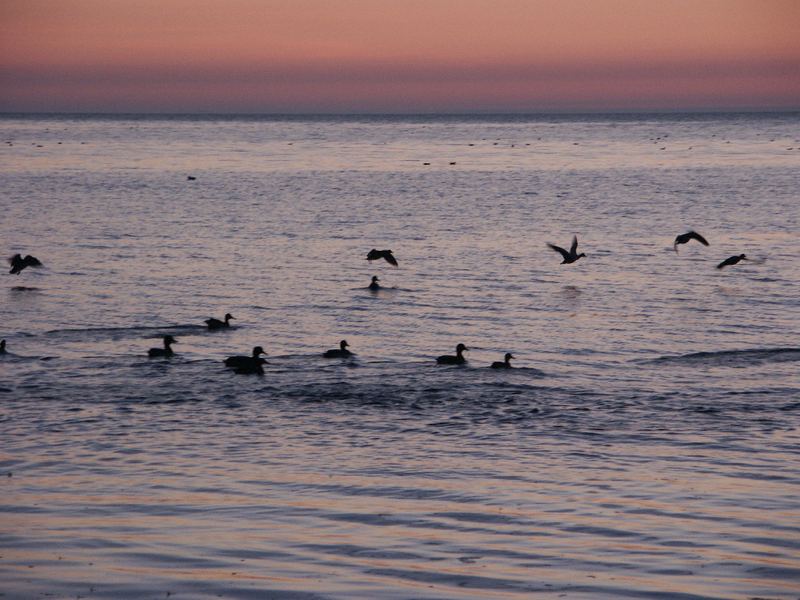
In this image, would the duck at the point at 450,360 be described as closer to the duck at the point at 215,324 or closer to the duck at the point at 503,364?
the duck at the point at 503,364

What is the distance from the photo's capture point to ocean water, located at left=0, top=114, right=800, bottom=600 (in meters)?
11.4

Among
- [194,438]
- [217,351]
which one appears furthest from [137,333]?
[194,438]

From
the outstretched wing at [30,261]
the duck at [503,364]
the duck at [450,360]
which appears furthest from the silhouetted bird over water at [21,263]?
the duck at [503,364]

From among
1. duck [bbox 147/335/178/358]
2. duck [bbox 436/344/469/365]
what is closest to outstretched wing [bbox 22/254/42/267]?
duck [bbox 147/335/178/358]

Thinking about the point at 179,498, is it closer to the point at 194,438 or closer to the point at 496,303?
the point at 194,438

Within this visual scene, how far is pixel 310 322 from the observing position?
28.5 m

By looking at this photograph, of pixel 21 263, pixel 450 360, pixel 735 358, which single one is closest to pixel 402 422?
pixel 450 360

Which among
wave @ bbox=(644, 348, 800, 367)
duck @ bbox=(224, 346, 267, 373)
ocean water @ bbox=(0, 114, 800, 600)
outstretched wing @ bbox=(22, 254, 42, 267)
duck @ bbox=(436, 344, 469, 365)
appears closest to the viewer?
ocean water @ bbox=(0, 114, 800, 600)

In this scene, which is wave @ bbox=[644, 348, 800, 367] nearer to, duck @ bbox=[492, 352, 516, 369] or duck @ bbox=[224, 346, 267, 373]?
duck @ bbox=[492, 352, 516, 369]

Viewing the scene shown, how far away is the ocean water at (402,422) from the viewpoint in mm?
11414

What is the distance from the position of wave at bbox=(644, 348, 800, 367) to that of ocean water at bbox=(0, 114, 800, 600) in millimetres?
117

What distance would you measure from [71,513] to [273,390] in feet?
25.0

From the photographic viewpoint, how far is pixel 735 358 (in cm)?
2350

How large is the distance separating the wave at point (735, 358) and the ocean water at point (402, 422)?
0.12m
